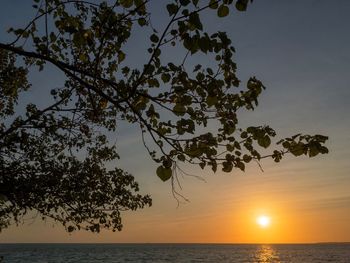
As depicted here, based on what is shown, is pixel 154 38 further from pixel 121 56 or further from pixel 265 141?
pixel 265 141

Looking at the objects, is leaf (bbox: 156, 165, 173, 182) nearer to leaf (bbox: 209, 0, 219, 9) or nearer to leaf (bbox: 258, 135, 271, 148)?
leaf (bbox: 258, 135, 271, 148)

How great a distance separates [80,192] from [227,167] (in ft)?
33.3

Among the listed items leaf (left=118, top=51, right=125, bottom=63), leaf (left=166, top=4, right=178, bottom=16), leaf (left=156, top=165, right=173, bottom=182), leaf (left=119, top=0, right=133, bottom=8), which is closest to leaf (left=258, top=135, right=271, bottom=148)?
leaf (left=156, top=165, right=173, bottom=182)

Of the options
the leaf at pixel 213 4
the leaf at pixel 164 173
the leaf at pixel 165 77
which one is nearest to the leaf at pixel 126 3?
the leaf at pixel 165 77

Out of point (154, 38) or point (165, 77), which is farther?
point (165, 77)

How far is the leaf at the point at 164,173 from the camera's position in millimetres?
4547

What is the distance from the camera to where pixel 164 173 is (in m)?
4.60

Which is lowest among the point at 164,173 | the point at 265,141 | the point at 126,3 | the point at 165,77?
the point at 164,173

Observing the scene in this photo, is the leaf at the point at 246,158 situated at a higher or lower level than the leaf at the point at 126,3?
lower

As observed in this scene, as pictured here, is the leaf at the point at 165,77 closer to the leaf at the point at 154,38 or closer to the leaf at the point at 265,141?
the leaf at the point at 154,38

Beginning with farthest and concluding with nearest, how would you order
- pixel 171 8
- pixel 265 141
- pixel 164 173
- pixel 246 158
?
pixel 246 158 < pixel 265 141 < pixel 164 173 < pixel 171 8

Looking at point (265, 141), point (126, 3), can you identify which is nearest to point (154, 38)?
point (126, 3)

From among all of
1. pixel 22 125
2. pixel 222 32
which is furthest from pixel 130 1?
pixel 22 125

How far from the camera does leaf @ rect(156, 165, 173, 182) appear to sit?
4.55 meters
